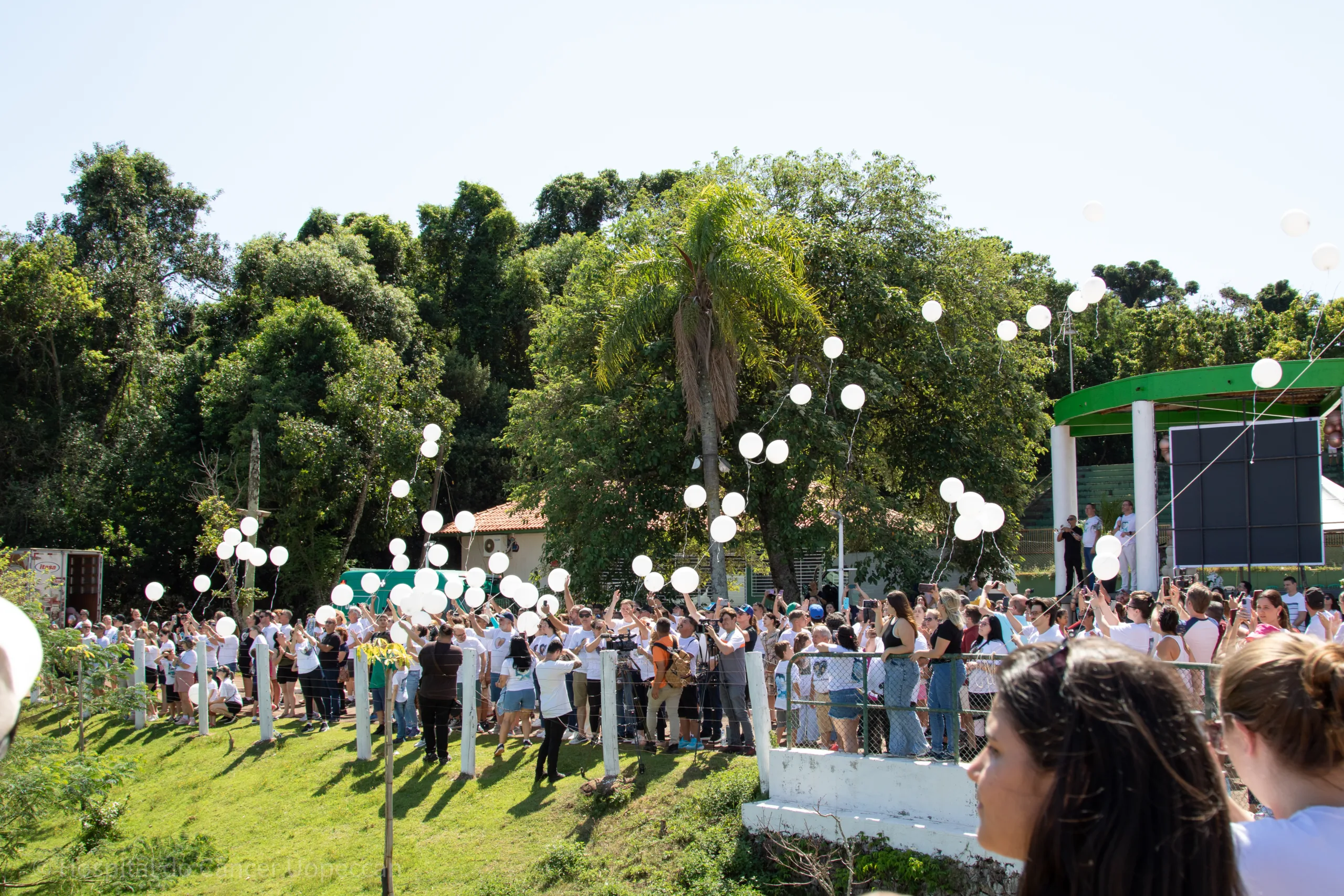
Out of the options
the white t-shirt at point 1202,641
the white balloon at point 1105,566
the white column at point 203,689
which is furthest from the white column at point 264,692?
the white t-shirt at point 1202,641

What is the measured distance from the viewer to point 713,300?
1991 cm

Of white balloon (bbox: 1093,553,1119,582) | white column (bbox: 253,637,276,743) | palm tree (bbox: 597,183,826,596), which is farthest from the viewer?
palm tree (bbox: 597,183,826,596)

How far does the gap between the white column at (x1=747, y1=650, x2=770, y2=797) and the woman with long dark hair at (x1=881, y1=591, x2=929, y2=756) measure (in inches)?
52.2

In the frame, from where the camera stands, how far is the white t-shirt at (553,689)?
12609mm

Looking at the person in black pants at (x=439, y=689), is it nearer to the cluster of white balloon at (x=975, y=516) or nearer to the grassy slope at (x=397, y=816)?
the grassy slope at (x=397, y=816)

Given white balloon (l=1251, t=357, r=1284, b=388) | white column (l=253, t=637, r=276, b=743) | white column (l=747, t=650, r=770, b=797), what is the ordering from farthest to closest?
white column (l=253, t=637, r=276, b=743) < white balloon (l=1251, t=357, r=1284, b=388) < white column (l=747, t=650, r=770, b=797)

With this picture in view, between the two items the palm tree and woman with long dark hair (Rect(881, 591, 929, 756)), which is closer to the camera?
woman with long dark hair (Rect(881, 591, 929, 756))

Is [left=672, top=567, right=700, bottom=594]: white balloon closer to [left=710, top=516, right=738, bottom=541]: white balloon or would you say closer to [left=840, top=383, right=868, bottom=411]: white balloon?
[left=710, top=516, right=738, bottom=541]: white balloon

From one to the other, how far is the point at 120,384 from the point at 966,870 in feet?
124

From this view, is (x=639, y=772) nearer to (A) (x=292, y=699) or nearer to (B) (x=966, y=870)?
(B) (x=966, y=870)

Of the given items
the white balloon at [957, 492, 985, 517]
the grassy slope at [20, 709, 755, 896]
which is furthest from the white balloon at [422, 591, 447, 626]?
the white balloon at [957, 492, 985, 517]

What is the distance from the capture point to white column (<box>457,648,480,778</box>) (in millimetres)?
13852

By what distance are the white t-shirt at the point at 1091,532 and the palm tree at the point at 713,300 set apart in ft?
19.9

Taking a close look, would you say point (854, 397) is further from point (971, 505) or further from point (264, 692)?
point (264, 692)
